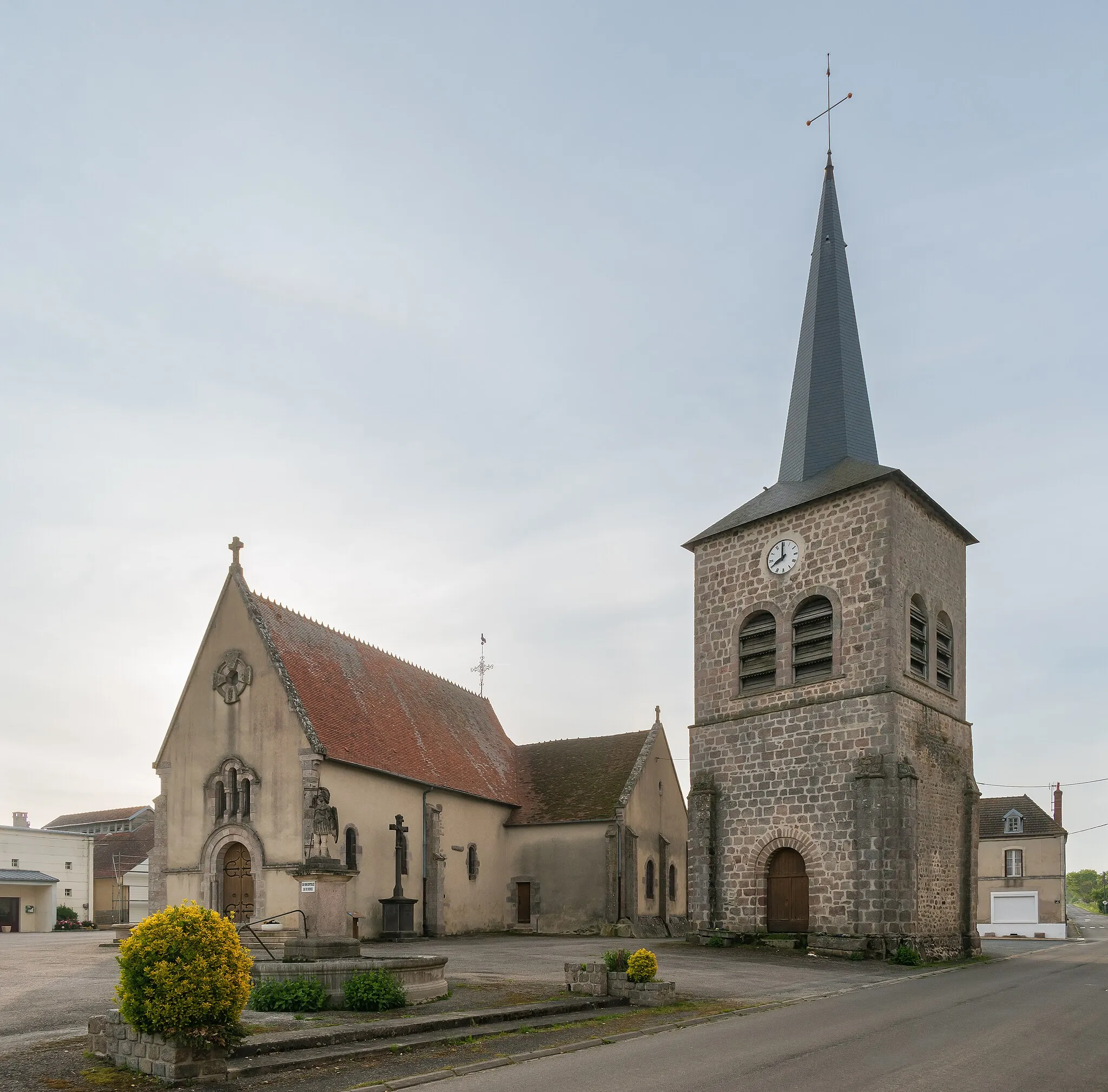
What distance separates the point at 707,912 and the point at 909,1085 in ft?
61.1

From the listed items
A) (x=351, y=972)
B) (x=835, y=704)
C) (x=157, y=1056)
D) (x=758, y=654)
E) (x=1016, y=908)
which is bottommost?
(x=1016, y=908)

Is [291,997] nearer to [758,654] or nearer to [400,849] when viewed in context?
[400,849]

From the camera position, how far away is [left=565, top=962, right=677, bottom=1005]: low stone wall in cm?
1419

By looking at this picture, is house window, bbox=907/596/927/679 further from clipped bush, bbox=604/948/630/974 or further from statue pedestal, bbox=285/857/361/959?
statue pedestal, bbox=285/857/361/959

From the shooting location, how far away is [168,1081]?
A: 864cm

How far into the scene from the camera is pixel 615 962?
1448 centimetres

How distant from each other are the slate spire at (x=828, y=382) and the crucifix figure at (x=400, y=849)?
14.3 m

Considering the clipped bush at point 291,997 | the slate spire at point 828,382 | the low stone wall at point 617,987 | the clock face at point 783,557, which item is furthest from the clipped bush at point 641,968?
the slate spire at point 828,382

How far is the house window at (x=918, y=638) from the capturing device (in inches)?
1021

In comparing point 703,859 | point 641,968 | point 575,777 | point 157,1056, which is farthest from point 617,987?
point 575,777

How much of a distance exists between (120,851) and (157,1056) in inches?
2201

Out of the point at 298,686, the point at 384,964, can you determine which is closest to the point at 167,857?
the point at 298,686

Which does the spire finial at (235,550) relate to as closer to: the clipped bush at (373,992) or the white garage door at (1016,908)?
the clipped bush at (373,992)

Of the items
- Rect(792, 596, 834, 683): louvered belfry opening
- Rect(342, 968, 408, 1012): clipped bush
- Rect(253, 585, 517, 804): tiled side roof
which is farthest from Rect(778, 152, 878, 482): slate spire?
Rect(342, 968, 408, 1012): clipped bush
